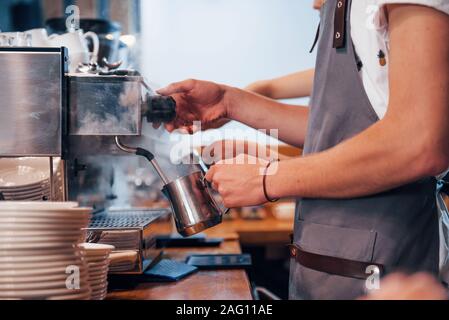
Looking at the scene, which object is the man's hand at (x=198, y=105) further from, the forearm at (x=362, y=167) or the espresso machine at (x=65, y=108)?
the forearm at (x=362, y=167)

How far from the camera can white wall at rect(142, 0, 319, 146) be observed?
59.9 inches

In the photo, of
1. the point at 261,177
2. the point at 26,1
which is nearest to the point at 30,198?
the point at 261,177

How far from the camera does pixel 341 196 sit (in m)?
0.97

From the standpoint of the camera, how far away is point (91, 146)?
124 centimetres

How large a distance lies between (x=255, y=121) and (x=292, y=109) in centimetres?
11

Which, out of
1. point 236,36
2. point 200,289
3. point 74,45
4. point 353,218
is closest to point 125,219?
point 200,289

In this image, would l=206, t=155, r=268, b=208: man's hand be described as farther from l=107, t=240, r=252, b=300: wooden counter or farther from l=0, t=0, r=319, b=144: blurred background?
l=0, t=0, r=319, b=144: blurred background

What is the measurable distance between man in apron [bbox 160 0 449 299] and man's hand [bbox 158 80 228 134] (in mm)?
417

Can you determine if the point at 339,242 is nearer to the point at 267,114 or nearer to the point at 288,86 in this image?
the point at 267,114

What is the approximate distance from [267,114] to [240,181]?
51 cm

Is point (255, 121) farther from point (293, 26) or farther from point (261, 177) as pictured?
point (261, 177)

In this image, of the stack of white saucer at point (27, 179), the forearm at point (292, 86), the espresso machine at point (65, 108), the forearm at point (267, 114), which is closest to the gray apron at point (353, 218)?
the espresso machine at point (65, 108)

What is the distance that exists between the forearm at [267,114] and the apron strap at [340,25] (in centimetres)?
50

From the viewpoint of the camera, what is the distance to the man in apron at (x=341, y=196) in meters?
0.96
